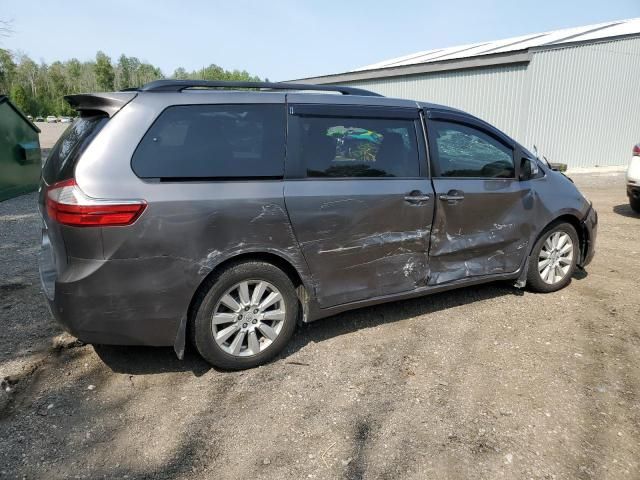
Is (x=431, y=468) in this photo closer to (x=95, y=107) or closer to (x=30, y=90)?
(x=95, y=107)

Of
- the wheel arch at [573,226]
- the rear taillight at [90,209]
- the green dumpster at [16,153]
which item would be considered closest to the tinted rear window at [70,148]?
the rear taillight at [90,209]

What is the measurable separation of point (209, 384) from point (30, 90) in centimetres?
7832

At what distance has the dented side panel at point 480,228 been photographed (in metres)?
3.87

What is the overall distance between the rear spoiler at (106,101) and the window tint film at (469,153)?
2.28m

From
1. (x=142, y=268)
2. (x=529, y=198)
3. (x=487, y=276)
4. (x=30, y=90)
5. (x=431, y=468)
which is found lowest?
(x=431, y=468)

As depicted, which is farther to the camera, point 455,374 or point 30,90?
point 30,90

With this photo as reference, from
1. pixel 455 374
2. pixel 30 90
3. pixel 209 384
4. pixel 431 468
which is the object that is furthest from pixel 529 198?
pixel 30 90

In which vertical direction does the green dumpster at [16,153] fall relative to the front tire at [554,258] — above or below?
above

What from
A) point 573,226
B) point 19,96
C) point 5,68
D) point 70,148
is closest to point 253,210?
point 70,148

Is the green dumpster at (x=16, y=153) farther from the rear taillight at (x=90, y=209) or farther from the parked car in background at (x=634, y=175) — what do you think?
the parked car in background at (x=634, y=175)

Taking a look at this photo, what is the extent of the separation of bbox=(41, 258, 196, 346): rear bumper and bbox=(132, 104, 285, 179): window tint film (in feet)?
1.87

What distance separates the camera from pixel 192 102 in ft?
9.85

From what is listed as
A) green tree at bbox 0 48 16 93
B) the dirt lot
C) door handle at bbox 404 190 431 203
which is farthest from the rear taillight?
green tree at bbox 0 48 16 93

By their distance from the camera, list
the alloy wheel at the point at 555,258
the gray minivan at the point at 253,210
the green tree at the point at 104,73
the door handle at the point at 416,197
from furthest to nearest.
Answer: the green tree at the point at 104,73 → the alloy wheel at the point at 555,258 → the door handle at the point at 416,197 → the gray minivan at the point at 253,210
